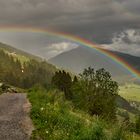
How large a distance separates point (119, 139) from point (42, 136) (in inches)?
182

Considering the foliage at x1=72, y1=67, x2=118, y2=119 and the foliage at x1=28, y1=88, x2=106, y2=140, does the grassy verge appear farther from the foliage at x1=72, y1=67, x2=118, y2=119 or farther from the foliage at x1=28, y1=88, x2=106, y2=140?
the foliage at x1=72, y1=67, x2=118, y2=119

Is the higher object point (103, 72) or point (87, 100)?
point (103, 72)

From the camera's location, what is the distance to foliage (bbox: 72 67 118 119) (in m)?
96.8

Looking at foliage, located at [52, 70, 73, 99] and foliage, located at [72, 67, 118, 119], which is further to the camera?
foliage, located at [52, 70, 73, 99]

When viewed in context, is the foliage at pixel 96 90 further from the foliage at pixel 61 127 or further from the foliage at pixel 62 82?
the foliage at pixel 61 127

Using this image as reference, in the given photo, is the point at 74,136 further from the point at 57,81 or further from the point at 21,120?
the point at 57,81

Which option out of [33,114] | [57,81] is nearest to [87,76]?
[57,81]

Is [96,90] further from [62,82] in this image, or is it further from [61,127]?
[61,127]

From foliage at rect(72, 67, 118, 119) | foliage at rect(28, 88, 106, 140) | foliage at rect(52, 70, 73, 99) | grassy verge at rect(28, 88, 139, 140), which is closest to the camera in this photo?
grassy verge at rect(28, 88, 139, 140)

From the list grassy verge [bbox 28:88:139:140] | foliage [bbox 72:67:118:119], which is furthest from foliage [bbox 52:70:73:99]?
grassy verge [bbox 28:88:139:140]

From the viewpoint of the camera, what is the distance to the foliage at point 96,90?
3809 inches

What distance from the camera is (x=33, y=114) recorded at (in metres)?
29.4

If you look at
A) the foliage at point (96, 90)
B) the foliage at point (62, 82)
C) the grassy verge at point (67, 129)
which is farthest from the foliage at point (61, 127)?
the foliage at point (62, 82)

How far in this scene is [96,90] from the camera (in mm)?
99562
